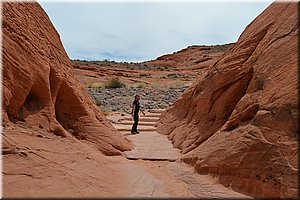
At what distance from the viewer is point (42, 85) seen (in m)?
5.88

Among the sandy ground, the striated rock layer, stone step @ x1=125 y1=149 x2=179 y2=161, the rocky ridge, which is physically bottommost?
the sandy ground

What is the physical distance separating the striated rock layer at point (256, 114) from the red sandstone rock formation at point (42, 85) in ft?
7.57

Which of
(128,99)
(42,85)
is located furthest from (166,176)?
(128,99)

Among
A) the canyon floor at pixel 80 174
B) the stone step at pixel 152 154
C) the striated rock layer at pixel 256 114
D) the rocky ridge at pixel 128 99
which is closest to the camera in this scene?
the canyon floor at pixel 80 174

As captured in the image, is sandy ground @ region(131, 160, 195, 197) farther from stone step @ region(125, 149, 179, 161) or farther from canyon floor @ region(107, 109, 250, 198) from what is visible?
stone step @ region(125, 149, 179, 161)

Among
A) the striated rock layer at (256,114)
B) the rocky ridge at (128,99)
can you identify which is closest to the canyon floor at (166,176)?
the striated rock layer at (256,114)

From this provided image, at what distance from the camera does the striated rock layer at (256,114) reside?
4.16 meters

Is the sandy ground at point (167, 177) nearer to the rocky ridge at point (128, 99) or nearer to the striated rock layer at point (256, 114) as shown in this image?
the striated rock layer at point (256, 114)

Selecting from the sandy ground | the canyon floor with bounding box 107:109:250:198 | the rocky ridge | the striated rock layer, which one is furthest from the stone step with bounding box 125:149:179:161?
the rocky ridge

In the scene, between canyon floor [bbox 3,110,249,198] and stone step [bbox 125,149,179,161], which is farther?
stone step [bbox 125,149,179,161]

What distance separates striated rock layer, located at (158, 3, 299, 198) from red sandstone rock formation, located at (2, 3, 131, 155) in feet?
7.57

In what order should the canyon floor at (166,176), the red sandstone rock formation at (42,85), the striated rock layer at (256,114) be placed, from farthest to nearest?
the red sandstone rock formation at (42,85) → the canyon floor at (166,176) → the striated rock layer at (256,114)

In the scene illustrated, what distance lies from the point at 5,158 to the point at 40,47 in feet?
9.55

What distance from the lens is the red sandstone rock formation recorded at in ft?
17.0
